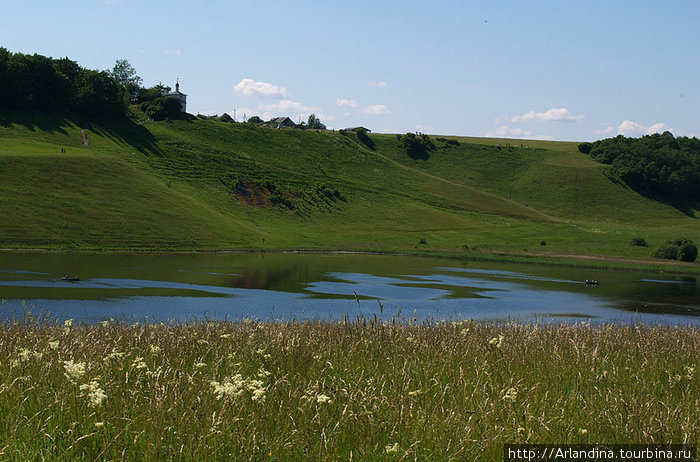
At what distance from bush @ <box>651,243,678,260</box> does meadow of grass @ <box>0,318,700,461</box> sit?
86570mm

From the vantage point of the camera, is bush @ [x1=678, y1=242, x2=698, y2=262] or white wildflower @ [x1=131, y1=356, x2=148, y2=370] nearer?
white wildflower @ [x1=131, y1=356, x2=148, y2=370]

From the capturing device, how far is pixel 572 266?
8369cm

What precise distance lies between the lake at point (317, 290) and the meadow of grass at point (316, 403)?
60.1 ft

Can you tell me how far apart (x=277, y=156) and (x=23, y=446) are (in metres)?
144

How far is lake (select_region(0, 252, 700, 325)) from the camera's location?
1426 inches

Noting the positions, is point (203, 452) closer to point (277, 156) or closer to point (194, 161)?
point (194, 161)

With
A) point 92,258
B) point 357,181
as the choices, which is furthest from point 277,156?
point 92,258

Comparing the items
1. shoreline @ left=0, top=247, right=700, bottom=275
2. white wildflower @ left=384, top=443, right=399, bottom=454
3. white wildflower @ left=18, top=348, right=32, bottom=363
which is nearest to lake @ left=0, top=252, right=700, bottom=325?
shoreline @ left=0, top=247, right=700, bottom=275

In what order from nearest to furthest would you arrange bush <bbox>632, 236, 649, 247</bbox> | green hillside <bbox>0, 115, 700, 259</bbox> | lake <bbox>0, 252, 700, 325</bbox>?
lake <bbox>0, 252, 700, 325</bbox> < green hillside <bbox>0, 115, 700, 259</bbox> < bush <bbox>632, 236, 649, 247</bbox>

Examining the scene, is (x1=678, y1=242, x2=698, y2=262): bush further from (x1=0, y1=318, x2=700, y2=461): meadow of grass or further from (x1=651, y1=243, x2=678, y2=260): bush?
(x1=0, y1=318, x2=700, y2=461): meadow of grass

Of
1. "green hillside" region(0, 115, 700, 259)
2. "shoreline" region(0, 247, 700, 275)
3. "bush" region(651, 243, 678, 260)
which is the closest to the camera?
"green hillside" region(0, 115, 700, 259)

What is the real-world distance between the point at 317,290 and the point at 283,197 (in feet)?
228

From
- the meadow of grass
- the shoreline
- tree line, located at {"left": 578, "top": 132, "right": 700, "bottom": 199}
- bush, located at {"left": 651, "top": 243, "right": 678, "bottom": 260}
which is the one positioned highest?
tree line, located at {"left": 578, "top": 132, "right": 700, "bottom": 199}

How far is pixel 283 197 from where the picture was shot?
383 feet
